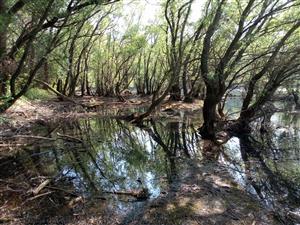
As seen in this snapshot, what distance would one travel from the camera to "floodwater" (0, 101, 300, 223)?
5.84 m

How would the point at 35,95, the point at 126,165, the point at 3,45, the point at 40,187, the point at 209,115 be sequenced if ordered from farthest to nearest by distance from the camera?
the point at 35,95, the point at 209,115, the point at 3,45, the point at 126,165, the point at 40,187

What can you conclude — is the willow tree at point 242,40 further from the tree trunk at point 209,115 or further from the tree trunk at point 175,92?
the tree trunk at point 175,92

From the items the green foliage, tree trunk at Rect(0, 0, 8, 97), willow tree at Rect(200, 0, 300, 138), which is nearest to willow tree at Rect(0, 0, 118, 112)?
tree trunk at Rect(0, 0, 8, 97)

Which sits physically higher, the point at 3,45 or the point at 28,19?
the point at 28,19

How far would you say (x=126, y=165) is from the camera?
821 centimetres

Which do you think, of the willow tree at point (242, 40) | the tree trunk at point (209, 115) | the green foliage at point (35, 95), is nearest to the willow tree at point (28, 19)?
the willow tree at point (242, 40)

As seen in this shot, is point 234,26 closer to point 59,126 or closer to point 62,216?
point 59,126

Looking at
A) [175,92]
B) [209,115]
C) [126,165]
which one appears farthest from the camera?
[175,92]

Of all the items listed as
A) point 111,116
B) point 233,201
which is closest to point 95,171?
point 233,201

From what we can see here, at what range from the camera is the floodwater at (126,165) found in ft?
19.2

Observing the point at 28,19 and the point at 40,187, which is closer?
the point at 40,187

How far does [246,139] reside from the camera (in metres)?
12.0

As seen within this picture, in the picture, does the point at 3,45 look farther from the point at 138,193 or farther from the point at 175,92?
the point at 175,92

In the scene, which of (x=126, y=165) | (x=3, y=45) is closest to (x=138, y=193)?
(x=126, y=165)
